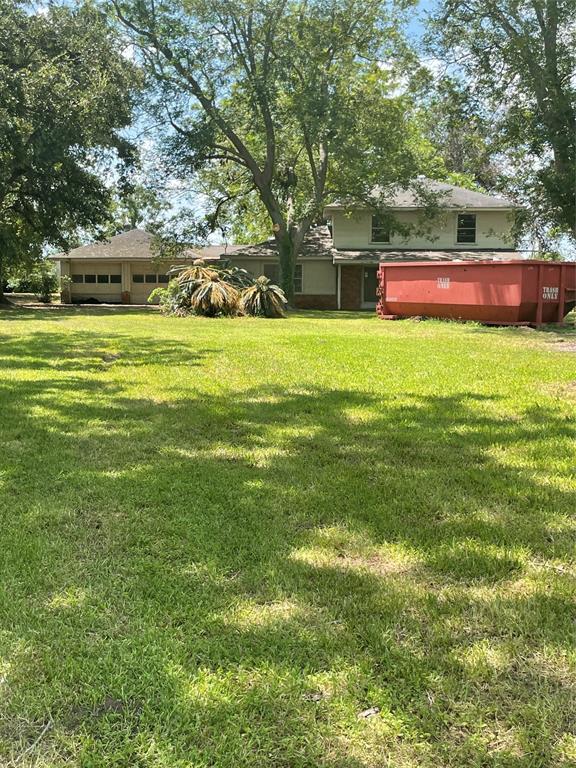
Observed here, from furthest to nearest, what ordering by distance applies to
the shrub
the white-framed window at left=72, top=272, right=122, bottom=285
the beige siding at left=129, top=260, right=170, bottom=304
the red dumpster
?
1. the white-framed window at left=72, top=272, right=122, bottom=285
2. the beige siding at left=129, top=260, right=170, bottom=304
3. the shrub
4. the red dumpster

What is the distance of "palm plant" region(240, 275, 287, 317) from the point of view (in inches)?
792

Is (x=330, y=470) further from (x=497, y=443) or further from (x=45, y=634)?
(x=45, y=634)

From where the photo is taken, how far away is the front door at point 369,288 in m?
28.8

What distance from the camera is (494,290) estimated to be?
15.3m

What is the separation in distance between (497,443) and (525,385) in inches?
93.7

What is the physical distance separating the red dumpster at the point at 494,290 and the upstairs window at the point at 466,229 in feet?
40.2

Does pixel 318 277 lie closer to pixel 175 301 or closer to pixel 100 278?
pixel 175 301

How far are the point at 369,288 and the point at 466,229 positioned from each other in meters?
5.08

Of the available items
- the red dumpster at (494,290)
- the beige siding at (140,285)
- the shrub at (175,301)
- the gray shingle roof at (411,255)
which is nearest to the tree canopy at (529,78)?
the red dumpster at (494,290)

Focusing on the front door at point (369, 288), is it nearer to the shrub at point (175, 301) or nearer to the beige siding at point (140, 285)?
the shrub at point (175, 301)

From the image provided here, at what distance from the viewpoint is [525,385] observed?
671 cm

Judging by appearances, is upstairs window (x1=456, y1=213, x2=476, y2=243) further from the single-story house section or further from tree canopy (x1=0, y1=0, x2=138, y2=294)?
tree canopy (x1=0, y1=0, x2=138, y2=294)

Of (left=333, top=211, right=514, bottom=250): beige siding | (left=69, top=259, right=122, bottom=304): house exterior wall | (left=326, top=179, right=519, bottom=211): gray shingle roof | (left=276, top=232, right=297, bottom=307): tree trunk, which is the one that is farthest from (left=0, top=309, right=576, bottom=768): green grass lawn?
(left=69, top=259, right=122, bottom=304): house exterior wall

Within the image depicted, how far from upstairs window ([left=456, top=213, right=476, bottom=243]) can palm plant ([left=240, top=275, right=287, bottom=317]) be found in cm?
1221
